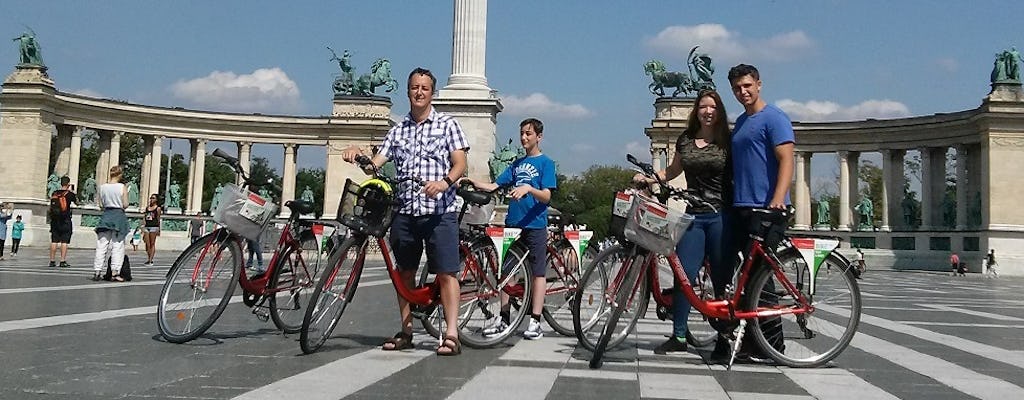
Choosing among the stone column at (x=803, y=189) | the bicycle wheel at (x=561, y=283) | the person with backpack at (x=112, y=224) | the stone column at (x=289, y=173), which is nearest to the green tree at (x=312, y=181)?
the stone column at (x=289, y=173)

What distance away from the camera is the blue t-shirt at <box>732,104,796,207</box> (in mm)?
6406

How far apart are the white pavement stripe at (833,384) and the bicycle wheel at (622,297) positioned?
1.24m

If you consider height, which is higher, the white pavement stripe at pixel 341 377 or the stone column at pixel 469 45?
the stone column at pixel 469 45

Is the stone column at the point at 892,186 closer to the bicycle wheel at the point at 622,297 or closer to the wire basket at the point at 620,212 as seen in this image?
the wire basket at the point at 620,212

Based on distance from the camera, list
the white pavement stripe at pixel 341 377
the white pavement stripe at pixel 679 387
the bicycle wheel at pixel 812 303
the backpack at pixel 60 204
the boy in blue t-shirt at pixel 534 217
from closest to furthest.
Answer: the white pavement stripe at pixel 341 377
the white pavement stripe at pixel 679 387
the bicycle wheel at pixel 812 303
the boy in blue t-shirt at pixel 534 217
the backpack at pixel 60 204

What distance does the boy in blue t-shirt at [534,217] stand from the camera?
7.50 metres

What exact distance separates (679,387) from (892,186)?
5946 cm

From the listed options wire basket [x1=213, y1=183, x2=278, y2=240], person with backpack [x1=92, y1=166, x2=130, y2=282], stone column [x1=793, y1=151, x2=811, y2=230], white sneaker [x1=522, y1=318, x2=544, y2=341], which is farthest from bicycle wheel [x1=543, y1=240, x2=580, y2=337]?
stone column [x1=793, y1=151, x2=811, y2=230]

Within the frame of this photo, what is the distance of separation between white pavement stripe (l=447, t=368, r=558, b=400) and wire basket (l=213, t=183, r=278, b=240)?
240cm

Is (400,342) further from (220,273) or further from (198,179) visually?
(198,179)

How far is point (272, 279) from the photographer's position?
22.7ft

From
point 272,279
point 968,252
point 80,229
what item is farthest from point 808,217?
point 272,279

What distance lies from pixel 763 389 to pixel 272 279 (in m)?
4.11

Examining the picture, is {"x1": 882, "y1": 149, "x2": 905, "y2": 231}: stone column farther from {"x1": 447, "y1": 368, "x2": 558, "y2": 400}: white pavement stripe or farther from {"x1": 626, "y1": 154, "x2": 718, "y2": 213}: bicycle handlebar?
{"x1": 447, "y1": 368, "x2": 558, "y2": 400}: white pavement stripe
